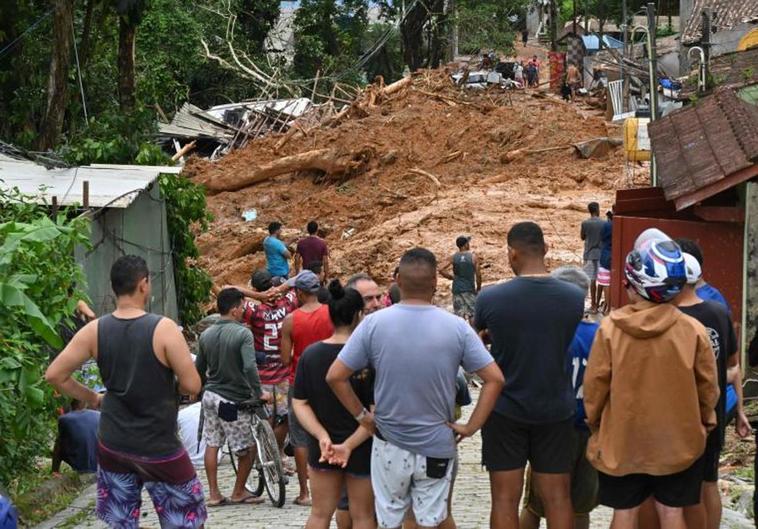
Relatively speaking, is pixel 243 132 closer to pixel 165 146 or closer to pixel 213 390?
pixel 165 146

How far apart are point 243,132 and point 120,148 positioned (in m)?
19.9

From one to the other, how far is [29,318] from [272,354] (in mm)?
2970

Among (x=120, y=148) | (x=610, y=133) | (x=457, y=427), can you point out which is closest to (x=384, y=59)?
(x=610, y=133)

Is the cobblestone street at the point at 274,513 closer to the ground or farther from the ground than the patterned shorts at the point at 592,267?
closer to the ground

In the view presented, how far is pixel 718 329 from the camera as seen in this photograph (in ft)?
22.2

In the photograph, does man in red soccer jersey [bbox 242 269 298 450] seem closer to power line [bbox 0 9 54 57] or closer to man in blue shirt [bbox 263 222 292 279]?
man in blue shirt [bbox 263 222 292 279]

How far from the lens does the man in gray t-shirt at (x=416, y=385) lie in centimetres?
632

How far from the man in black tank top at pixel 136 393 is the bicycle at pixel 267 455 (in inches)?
133

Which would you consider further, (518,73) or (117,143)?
(518,73)

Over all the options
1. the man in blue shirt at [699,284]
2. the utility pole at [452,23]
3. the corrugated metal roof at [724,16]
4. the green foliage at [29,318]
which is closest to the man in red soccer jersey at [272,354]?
the green foliage at [29,318]

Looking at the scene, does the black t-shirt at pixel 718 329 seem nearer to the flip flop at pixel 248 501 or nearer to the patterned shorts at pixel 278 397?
the flip flop at pixel 248 501

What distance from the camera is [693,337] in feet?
20.0

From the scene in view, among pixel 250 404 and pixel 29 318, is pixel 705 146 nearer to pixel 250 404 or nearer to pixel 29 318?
pixel 250 404

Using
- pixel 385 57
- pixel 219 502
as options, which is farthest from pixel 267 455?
pixel 385 57
